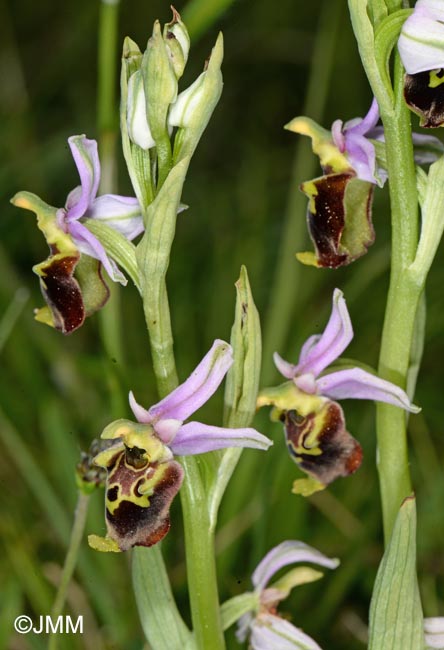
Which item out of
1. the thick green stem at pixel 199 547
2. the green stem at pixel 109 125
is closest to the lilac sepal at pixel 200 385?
the thick green stem at pixel 199 547

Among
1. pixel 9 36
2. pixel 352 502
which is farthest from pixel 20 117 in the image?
pixel 352 502

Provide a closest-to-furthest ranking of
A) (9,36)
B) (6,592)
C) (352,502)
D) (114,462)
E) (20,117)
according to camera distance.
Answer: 1. (114,462)
2. (6,592)
3. (352,502)
4. (20,117)
5. (9,36)

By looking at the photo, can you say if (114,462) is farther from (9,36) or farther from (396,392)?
(9,36)

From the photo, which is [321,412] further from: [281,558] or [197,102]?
[197,102]

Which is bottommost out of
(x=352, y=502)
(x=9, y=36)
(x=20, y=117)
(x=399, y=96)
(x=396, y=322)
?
(x=352, y=502)

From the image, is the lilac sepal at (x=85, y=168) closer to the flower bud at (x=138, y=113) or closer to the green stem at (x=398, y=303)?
the flower bud at (x=138, y=113)

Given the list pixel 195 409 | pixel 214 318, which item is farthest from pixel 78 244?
pixel 214 318
